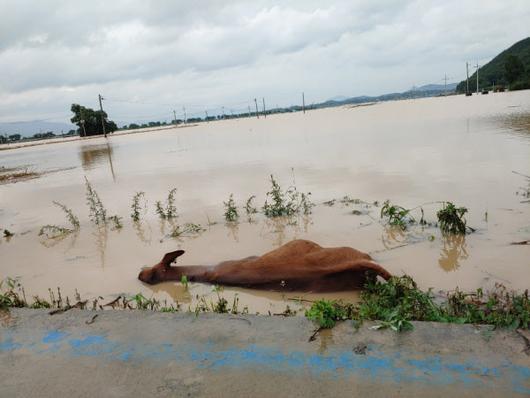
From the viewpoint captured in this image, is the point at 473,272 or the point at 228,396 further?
the point at 473,272

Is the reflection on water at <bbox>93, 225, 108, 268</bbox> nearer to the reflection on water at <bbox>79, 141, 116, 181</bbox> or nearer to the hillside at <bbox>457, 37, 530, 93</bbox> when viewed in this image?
the reflection on water at <bbox>79, 141, 116, 181</bbox>

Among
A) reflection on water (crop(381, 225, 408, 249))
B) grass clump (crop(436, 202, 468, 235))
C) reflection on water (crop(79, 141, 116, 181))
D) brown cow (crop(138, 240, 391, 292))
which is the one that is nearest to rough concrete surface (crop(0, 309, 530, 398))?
brown cow (crop(138, 240, 391, 292))

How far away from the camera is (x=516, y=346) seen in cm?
248

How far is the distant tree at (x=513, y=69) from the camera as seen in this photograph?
92.2 m

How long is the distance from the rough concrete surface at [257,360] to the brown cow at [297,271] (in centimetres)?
111

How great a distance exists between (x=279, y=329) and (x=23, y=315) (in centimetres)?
217

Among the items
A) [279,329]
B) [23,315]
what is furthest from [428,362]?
[23,315]

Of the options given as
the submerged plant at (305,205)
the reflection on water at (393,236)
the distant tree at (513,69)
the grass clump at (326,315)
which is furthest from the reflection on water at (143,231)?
the distant tree at (513,69)

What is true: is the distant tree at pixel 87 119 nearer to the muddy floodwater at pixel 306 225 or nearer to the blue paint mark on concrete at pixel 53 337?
the muddy floodwater at pixel 306 225

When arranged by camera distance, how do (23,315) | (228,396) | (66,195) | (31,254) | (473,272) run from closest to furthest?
(228,396), (23,315), (473,272), (31,254), (66,195)

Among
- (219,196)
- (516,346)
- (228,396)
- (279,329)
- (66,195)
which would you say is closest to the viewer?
(228,396)

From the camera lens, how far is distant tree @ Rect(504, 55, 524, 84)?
9219 centimetres

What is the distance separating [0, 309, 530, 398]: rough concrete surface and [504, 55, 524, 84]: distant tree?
108162 millimetres

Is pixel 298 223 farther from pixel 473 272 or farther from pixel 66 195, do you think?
pixel 66 195
